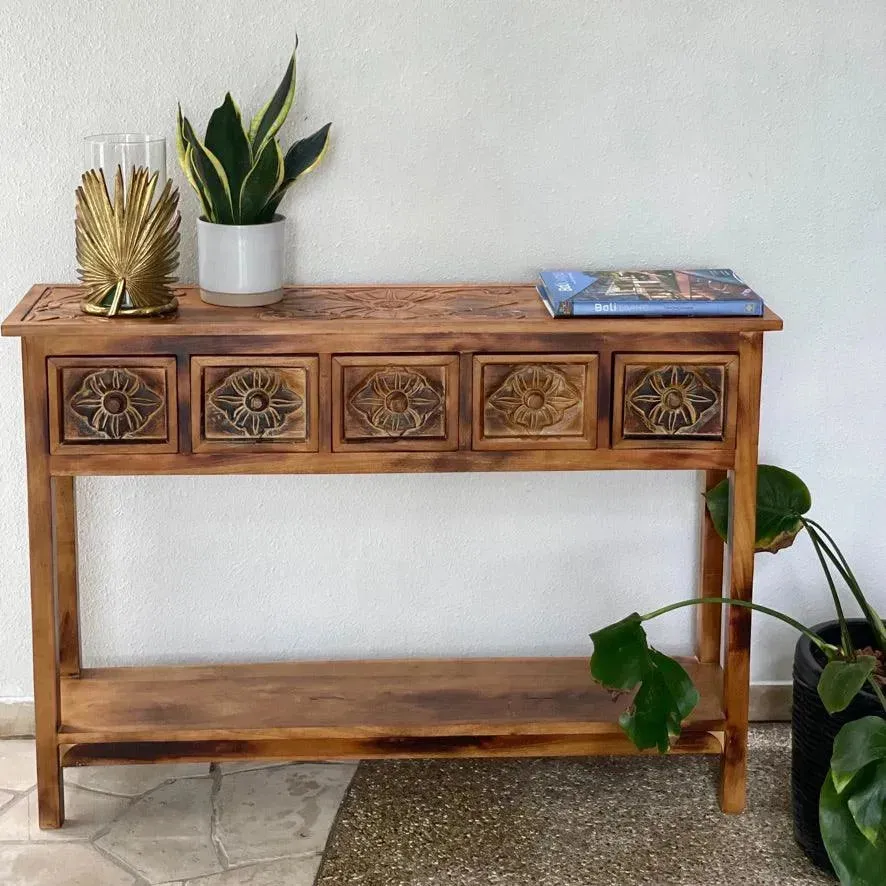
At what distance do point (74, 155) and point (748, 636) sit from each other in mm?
1490

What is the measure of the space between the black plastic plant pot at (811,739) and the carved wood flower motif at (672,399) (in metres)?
0.48

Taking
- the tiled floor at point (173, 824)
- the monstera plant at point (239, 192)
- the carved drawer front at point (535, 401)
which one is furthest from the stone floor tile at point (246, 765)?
the monstera plant at point (239, 192)

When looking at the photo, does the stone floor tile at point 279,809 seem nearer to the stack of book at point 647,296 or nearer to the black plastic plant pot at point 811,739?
the black plastic plant pot at point 811,739

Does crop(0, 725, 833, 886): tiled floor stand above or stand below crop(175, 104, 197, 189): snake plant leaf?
below

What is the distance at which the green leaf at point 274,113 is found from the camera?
2312 mm

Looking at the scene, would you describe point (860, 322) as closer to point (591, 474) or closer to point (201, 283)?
point (591, 474)

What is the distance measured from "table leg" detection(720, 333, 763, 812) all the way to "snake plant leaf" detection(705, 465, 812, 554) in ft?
0.17

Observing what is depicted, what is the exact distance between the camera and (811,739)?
235cm

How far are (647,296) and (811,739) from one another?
0.82 meters

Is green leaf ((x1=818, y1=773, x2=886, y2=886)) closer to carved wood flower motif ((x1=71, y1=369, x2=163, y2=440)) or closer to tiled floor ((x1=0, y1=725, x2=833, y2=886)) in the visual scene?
tiled floor ((x1=0, y1=725, x2=833, y2=886))

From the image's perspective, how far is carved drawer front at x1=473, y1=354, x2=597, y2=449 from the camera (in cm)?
226

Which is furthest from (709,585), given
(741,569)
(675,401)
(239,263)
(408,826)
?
(239,263)

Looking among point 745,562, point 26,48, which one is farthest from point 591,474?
point 26,48

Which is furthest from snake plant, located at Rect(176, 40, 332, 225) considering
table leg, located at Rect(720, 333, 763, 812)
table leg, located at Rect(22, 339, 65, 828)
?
table leg, located at Rect(720, 333, 763, 812)
